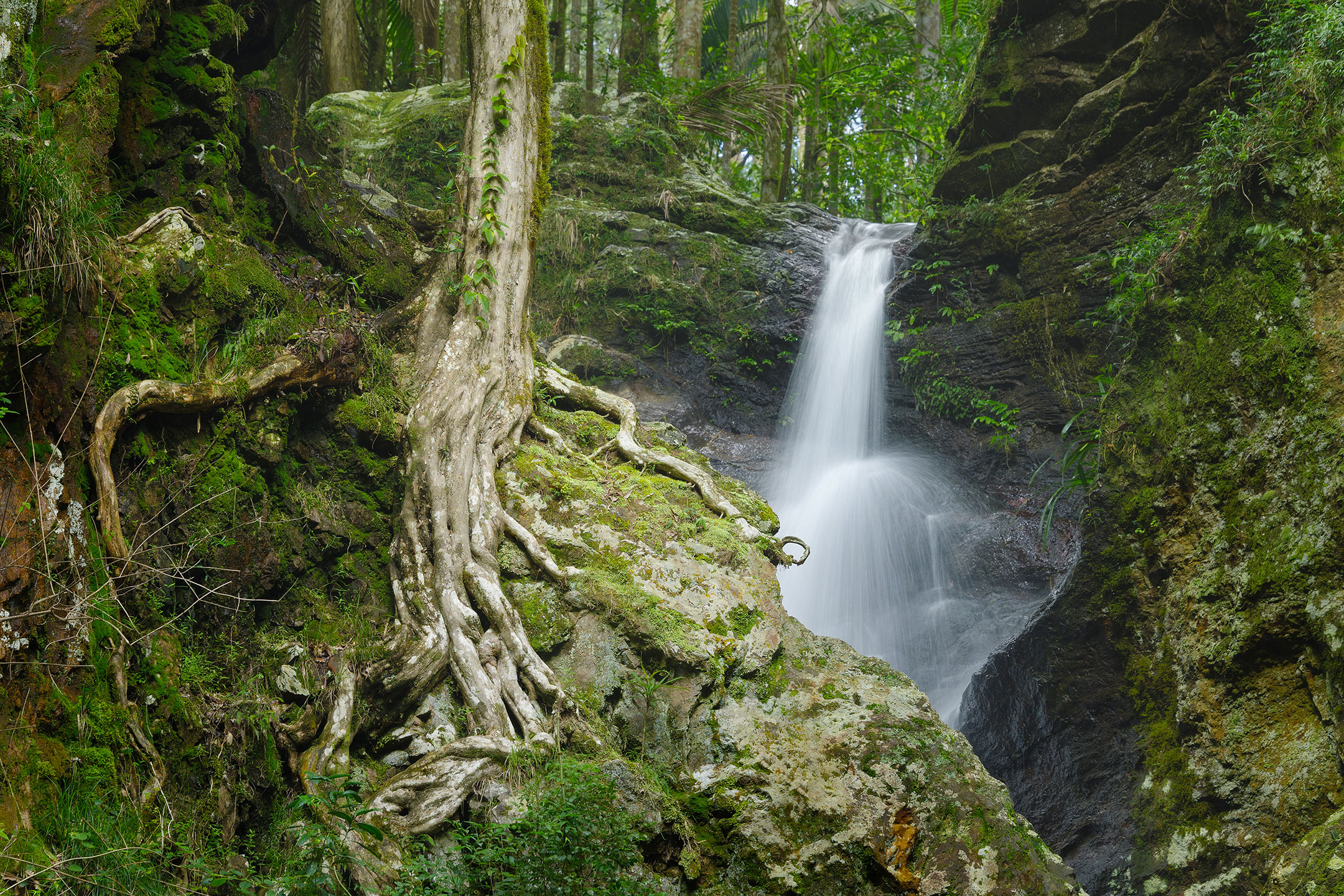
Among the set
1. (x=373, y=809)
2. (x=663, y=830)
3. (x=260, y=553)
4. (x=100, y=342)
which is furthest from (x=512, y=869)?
(x=100, y=342)

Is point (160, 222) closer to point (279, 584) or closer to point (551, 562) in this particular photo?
point (279, 584)

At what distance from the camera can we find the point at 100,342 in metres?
3.48

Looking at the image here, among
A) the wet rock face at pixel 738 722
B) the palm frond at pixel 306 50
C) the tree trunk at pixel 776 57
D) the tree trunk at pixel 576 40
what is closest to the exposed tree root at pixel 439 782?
the wet rock face at pixel 738 722

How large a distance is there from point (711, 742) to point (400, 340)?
11.0 ft

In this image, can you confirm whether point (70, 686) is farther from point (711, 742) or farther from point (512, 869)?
point (711, 742)

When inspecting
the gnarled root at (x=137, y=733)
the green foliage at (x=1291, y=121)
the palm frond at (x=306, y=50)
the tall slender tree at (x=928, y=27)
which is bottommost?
the gnarled root at (x=137, y=733)

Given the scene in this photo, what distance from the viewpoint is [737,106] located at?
12.0 m

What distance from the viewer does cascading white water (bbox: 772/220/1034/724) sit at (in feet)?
25.0

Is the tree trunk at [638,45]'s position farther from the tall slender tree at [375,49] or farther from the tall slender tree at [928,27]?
the tall slender tree at [928,27]

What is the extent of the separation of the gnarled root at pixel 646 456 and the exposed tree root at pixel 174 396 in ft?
6.35

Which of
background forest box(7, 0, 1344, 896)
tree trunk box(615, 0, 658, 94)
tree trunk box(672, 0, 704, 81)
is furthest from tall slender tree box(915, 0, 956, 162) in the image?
background forest box(7, 0, 1344, 896)

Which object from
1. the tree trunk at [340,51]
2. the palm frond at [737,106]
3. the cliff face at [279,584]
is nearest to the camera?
the cliff face at [279,584]

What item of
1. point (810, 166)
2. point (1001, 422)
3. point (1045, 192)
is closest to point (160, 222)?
point (1001, 422)

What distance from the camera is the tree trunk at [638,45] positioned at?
39.1ft
